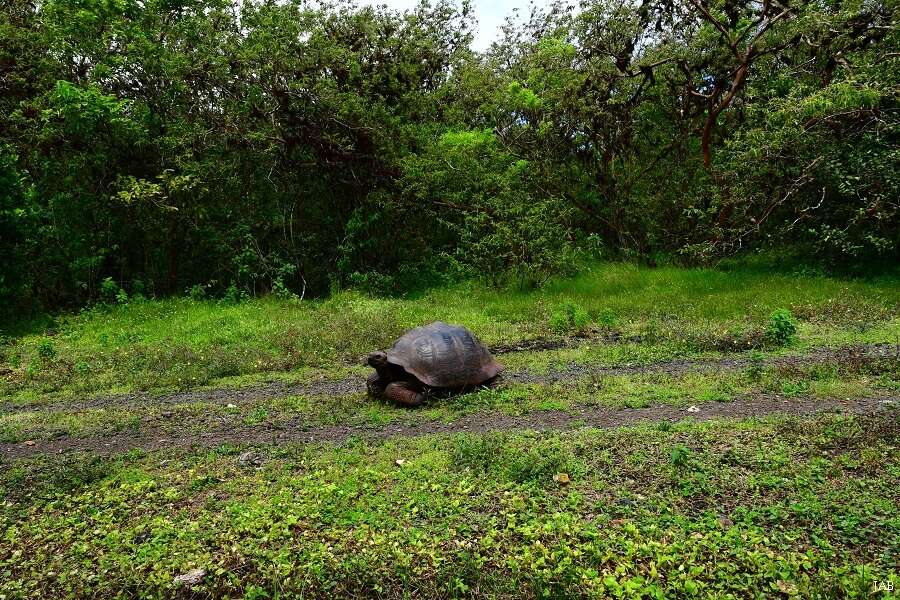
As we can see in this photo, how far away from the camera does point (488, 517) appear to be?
374 cm

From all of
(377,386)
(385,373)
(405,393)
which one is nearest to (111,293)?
(377,386)

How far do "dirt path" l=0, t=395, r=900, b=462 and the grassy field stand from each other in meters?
0.03

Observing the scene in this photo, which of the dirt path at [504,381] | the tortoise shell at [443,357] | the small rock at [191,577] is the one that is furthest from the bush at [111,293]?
the small rock at [191,577]

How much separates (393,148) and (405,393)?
923cm

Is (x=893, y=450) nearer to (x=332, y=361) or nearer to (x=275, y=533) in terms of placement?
(x=275, y=533)

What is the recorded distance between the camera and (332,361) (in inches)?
330

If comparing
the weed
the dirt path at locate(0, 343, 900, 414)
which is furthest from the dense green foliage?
the dirt path at locate(0, 343, 900, 414)

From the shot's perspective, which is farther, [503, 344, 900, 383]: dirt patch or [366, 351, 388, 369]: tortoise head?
[503, 344, 900, 383]: dirt patch

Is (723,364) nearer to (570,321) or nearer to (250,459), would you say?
(570,321)

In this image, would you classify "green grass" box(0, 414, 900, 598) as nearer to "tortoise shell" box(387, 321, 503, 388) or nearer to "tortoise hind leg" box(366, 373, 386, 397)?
"tortoise shell" box(387, 321, 503, 388)

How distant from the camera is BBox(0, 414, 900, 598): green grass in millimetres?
3113

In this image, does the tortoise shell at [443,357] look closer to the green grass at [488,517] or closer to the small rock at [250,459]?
the green grass at [488,517]

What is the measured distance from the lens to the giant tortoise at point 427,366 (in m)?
6.27

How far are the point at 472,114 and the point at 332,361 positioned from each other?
411 inches
